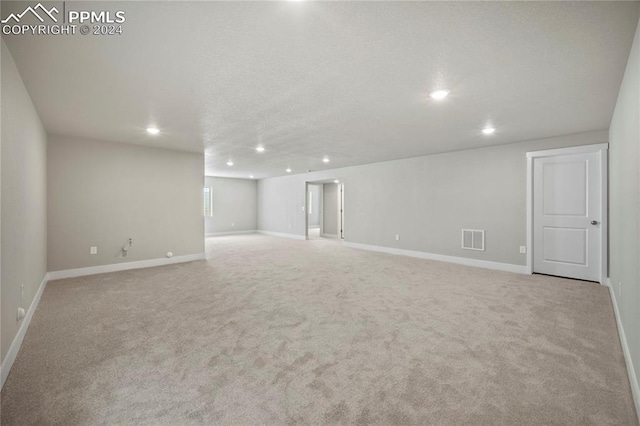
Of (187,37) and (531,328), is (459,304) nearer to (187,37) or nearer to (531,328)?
(531,328)

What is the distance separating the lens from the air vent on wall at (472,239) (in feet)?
18.4

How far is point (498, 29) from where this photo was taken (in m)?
1.90

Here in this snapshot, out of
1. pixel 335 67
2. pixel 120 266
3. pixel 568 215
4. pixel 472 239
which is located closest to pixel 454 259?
pixel 472 239

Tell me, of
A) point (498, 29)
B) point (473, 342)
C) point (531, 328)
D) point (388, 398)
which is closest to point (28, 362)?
point (388, 398)

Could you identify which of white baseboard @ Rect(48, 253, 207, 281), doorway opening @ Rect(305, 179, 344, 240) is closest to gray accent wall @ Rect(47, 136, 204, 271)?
white baseboard @ Rect(48, 253, 207, 281)

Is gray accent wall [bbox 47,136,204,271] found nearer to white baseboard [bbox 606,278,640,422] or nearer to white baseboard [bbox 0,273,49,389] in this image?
white baseboard [bbox 0,273,49,389]

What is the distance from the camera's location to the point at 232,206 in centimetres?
1131

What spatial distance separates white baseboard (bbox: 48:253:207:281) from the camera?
473 centimetres

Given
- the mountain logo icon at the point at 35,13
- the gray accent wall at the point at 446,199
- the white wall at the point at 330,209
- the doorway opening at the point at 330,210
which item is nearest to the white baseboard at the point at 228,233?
the doorway opening at the point at 330,210

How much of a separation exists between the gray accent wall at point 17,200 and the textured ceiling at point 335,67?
0.22 metres

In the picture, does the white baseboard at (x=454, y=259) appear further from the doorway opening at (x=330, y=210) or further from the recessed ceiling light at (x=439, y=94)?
the recessed ceiling light at (x=439, y=94)

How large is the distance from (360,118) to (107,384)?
3.60 metres

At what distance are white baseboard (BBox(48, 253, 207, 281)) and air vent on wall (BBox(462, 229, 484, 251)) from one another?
5501 mm

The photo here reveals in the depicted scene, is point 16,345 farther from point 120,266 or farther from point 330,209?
point 330,209
